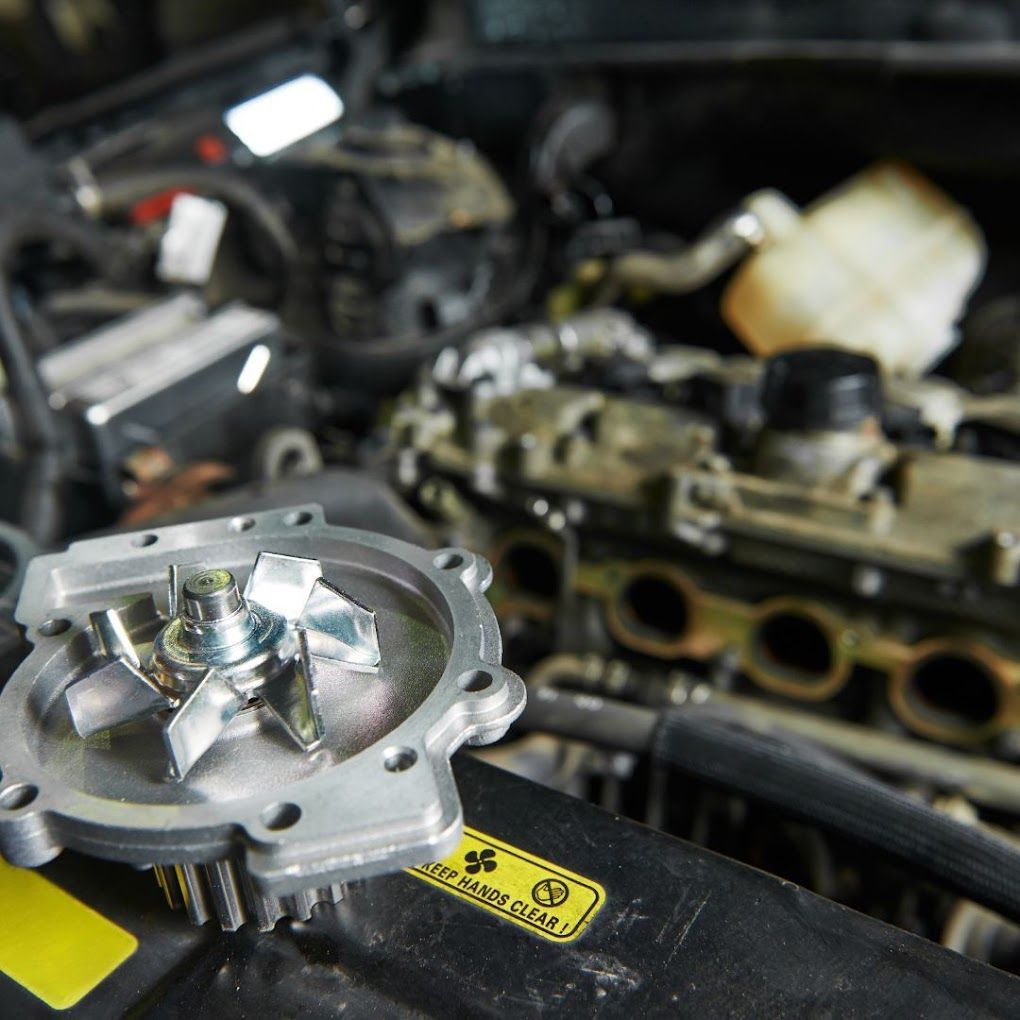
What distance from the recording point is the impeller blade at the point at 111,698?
0.61m

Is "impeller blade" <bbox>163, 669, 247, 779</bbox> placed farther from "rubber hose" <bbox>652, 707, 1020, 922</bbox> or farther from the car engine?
"rubber hose" <bbox>652, 707, 1020, 922</bbox>

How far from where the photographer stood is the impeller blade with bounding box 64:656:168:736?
608 mm

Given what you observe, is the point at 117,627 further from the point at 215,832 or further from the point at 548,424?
the point at 548,424

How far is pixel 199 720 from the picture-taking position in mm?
585

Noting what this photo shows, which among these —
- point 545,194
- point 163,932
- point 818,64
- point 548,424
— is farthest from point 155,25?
point 163,932

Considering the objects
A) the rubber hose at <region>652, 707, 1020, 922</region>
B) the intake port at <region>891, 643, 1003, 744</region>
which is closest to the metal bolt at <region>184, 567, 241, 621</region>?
the rubber hose at <region>652, 707, 1020, 922</region>

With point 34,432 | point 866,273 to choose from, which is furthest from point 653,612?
point 34,432

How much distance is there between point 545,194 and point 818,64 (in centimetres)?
52

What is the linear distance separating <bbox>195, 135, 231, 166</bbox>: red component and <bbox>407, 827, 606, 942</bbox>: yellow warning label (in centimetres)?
166

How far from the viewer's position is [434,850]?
0.54 metres

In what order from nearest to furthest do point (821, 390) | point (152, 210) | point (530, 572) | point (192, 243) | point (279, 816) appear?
point (279, 816), point (821, 390), point (530, 572), point (192, 243), point (152, 210)

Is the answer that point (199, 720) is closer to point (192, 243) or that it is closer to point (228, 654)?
point (228, 654)

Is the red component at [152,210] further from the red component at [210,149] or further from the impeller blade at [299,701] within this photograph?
the impeller blade at [299,701]

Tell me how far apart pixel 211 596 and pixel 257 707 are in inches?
3.1
